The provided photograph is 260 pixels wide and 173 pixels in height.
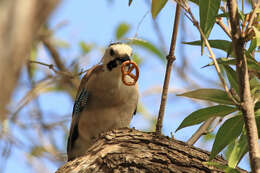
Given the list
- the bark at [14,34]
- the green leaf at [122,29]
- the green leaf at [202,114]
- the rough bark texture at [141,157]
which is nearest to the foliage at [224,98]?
the green leaf at [202,114]

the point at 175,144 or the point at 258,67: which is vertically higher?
the point at 258,67

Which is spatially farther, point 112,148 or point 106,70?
point 106,70

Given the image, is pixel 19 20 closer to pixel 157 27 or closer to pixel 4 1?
pixel 4 1

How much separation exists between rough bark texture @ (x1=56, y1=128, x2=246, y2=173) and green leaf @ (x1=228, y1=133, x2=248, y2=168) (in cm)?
33

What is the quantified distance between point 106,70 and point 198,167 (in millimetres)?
1853

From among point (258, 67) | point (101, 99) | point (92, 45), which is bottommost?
point (258, 67)

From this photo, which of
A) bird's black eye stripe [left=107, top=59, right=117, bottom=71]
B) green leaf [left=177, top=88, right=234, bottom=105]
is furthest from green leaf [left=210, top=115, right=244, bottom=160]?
bird's black eye stripe [left=107, top=59, right=117, bottom=71]

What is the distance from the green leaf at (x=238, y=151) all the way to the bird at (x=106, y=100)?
6.15 feet

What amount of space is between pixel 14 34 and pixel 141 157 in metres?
2.12

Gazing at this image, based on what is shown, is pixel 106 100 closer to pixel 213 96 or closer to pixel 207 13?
pixel 213 96

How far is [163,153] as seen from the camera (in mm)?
3152

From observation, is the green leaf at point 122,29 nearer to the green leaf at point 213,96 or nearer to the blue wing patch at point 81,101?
the blue wing patch at point 81,101

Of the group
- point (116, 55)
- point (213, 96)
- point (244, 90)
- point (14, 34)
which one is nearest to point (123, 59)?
point (116, 55)

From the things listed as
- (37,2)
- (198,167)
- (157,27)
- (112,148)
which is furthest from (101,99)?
(37,2)
